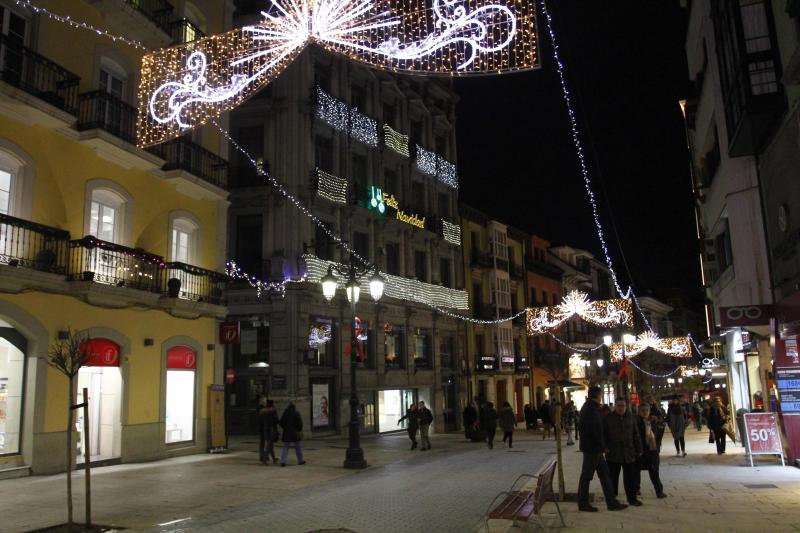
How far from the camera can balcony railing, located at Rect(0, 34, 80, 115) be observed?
560 inches

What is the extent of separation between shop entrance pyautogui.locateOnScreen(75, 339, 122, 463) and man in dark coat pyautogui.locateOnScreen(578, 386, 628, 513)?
12088 millimetres

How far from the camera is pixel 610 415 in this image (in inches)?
412

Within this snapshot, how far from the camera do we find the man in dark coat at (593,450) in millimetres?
9977

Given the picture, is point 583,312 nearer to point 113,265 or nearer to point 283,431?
point 283,431

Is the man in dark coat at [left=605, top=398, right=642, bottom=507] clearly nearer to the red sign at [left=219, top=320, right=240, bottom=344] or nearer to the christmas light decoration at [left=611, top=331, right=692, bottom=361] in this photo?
the red sign at [left=219, top=320, right=240, bottom=344]

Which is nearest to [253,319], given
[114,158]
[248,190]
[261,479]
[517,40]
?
[248,190]

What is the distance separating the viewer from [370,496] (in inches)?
500

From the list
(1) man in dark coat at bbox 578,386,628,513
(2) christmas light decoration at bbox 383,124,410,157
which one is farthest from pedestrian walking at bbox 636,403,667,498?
(2) christmas light decoration at bbox 383,124,410,157

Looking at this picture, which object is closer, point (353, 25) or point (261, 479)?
point (353, 25)

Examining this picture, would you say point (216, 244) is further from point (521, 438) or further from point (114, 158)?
point (521, 438)

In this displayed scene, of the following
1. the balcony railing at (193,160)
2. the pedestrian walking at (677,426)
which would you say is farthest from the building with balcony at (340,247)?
the pedestrian walking at (677,426)

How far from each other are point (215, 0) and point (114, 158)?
7798 mm

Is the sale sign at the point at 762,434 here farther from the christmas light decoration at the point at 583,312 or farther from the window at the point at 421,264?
the window at the point at 421,264

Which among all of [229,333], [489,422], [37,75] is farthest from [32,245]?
[489,422]
